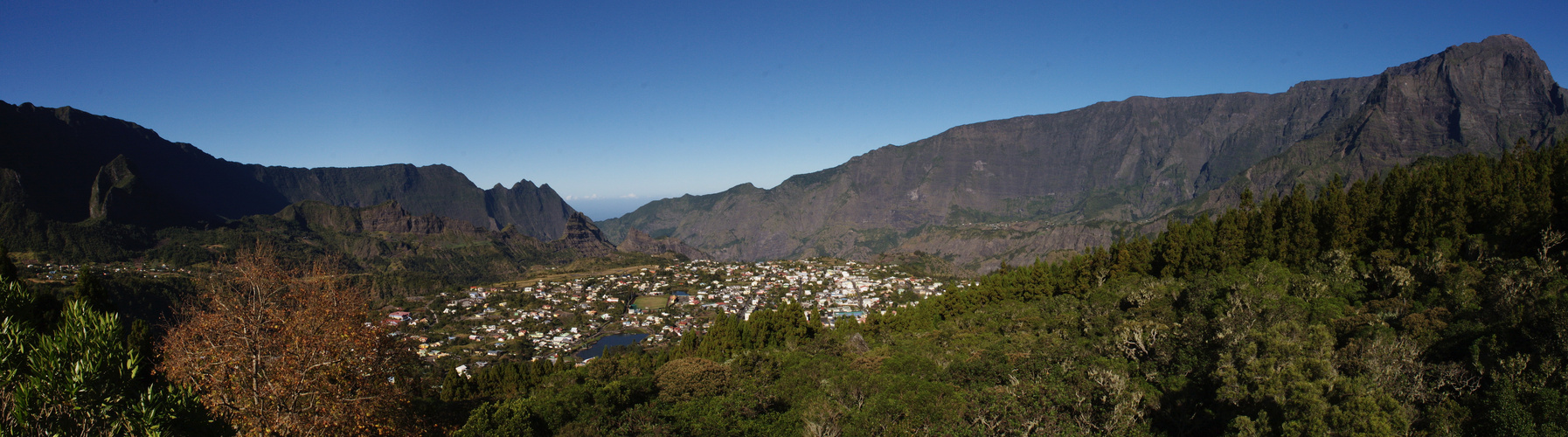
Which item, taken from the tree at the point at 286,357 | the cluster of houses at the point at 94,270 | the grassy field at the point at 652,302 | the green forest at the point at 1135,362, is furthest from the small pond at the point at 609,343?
the cluster of houses at the point at 94,270

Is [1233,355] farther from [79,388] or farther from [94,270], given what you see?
[94,270]

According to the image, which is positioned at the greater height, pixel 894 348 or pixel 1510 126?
pixel 1510 126

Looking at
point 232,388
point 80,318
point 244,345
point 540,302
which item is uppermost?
point 80,318

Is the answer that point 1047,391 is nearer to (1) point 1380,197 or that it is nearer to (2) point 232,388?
(2) point 232,388

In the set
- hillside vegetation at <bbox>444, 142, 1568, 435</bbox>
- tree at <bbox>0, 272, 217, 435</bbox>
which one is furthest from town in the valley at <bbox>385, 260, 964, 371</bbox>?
tree at <bbox>0, 272, 217, 435</bbox>

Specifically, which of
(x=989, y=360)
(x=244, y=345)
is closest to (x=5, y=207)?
(x=244, y=345)

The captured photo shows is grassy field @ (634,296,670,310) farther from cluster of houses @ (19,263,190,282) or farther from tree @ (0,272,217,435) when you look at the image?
tree @ (0,272,217,435)

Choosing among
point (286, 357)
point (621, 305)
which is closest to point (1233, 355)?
point (286, 357)
